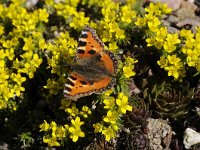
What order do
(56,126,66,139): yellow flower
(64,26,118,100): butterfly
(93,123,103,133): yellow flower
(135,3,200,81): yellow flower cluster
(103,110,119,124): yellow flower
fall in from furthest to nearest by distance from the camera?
(135,3,200,81): yellow flower cluster → (56,126,66,139): yellow flower → (93,123,103,133): yellow flower → (103,110,119,124): yellow flower → (64,26,118,100): butterfly

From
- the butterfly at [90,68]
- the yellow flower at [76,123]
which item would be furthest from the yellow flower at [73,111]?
the butterfly at [90,68]

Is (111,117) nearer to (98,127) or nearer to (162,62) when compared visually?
(98,127)

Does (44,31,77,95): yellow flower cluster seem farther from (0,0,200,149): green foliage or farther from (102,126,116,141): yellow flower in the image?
(102,126,116,141): yellow flower

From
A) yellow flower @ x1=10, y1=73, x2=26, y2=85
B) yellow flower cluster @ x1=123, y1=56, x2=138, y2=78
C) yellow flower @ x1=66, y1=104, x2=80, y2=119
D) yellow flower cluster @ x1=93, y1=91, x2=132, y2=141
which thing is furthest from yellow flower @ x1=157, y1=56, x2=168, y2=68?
yellow flower @ x1=10, y1=73, x2=26, y2=85

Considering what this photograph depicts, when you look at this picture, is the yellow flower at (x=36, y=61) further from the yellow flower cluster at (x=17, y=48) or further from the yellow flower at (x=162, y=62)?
the yellow flower at (x=162, y=62)

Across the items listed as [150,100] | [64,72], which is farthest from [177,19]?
[64,72]

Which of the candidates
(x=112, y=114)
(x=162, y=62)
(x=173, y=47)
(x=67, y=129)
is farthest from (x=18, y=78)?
(x=173, y=47)

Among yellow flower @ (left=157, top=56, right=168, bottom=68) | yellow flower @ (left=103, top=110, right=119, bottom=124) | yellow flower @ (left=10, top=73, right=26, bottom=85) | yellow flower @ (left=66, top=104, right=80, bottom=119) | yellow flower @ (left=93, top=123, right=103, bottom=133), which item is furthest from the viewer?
yellow flower @ (left=10, top=73, right=26, bottom=85)
